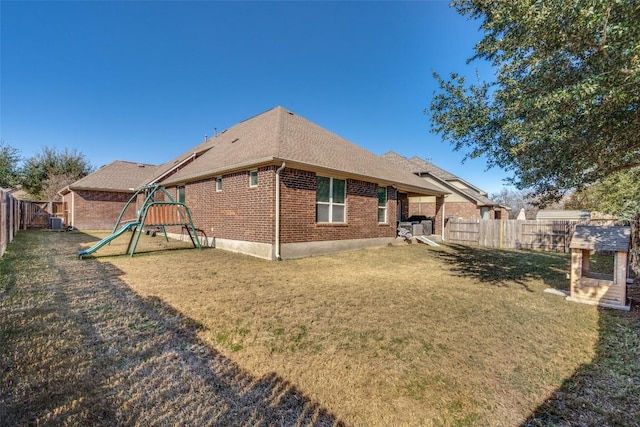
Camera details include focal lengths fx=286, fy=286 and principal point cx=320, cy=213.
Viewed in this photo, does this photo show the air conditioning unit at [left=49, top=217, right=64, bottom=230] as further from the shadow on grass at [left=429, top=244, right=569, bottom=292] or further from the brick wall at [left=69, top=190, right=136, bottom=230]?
the shadow on grass at [left=429, top=244, right=569, bottom=292]

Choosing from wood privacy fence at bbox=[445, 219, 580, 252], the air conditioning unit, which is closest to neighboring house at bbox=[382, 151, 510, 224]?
wood privacy fence at bbox=[445, 219, 580, 252]

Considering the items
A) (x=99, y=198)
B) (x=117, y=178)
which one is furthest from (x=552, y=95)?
(x=117, y=178)

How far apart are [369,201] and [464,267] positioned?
178 inches

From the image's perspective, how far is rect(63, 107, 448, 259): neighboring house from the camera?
8.95 meters

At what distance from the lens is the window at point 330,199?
1015 centimetres

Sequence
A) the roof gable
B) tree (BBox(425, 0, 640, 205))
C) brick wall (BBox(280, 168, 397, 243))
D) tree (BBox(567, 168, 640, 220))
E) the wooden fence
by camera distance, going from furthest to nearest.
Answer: the roof gable < the wooden fence < brick wall (BBox(280, 168, 397, 243)) < tree (BBox(567, 168, 640, 220)) < tree (BBox(425, 0, 640, 205))

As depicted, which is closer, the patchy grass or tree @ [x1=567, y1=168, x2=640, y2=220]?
the patchy grass

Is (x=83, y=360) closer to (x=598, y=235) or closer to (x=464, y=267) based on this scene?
(x=598, y=235)

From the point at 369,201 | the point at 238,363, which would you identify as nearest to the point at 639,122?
the point at 238,363

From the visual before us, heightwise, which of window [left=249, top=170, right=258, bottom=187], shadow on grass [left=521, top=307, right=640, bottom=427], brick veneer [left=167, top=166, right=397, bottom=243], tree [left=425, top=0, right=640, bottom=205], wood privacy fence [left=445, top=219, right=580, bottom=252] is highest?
tree [left=425, top=0, right=640, bottom=205]

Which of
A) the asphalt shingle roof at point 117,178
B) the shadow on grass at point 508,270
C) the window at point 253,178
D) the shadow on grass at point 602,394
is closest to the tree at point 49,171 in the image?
the asphalt shingle roof at point 117,178

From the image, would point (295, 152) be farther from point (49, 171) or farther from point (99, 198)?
point (49, 171)

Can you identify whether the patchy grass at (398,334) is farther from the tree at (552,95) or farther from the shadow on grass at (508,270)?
the tree at (552,95)

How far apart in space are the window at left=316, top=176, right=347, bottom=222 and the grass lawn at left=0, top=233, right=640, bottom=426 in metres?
3.52
